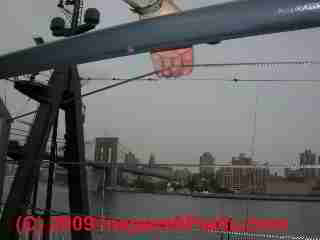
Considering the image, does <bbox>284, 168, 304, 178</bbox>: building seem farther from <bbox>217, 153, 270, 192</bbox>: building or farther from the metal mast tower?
the metal mast tower

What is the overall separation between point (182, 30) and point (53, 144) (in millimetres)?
3642

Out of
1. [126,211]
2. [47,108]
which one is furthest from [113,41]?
[126,211]

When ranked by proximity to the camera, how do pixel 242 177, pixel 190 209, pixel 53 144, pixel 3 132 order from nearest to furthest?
1. pixel 242 177
2. pixel 3 132
3. pixel 53 144
4. pixel 190 209

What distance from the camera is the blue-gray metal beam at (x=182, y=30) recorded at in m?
1.50

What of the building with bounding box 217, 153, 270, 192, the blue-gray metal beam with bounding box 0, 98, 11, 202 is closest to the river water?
the blue-gray metal beam with bounding box 0, 98, 11, 202

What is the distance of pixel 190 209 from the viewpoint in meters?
9.98

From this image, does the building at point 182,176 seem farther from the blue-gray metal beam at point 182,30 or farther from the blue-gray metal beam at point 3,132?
the blue-gray metal beam at point 3,132

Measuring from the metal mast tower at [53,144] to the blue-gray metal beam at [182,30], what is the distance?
A: 267 centimetres

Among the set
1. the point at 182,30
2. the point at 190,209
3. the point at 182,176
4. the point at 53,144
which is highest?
the point at 182,30

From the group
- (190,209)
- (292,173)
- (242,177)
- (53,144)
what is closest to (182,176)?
(242,177)

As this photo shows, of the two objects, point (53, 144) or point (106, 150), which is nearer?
point (53, 144)

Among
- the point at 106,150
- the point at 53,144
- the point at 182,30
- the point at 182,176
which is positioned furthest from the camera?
the point at 106,150

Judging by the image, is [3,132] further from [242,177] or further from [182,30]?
[182,30]

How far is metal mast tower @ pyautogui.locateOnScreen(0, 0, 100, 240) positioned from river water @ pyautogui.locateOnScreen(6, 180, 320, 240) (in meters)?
1.97
